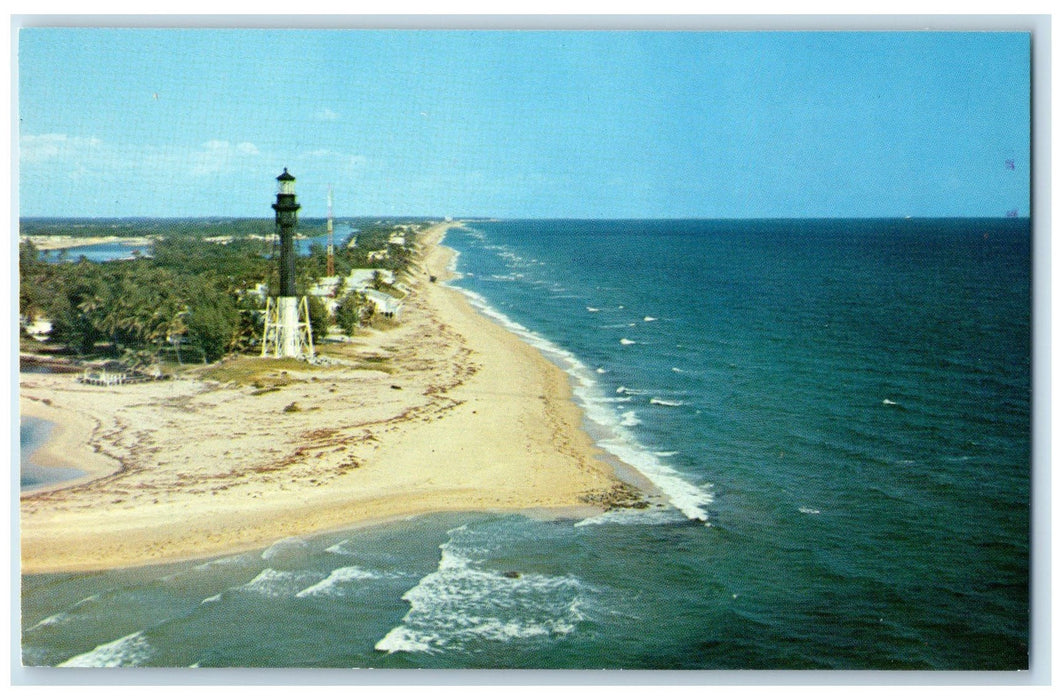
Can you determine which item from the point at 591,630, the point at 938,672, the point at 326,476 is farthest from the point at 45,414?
the point at 938,672

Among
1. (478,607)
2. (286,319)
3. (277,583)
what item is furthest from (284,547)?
(286,319)

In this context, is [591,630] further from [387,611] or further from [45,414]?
[45,414]

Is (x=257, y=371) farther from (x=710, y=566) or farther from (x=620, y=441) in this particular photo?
(x=710, y=566)

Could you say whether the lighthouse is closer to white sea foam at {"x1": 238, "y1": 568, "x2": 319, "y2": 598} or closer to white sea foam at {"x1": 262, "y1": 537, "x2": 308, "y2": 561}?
white sea foam at {"x1": 262, "y1": 537, "x2": 308, "y2": 561}

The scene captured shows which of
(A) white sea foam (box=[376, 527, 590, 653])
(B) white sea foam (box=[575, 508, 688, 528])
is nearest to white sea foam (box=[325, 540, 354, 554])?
(A) white sea foam (box=[376, 527, 590, 653])

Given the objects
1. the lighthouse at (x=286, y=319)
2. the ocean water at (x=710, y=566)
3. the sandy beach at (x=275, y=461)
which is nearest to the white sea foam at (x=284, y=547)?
the ocean water at (x=710, y=566)

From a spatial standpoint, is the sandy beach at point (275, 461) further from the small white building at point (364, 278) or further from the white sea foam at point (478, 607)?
the small white building at point (364, 278)
